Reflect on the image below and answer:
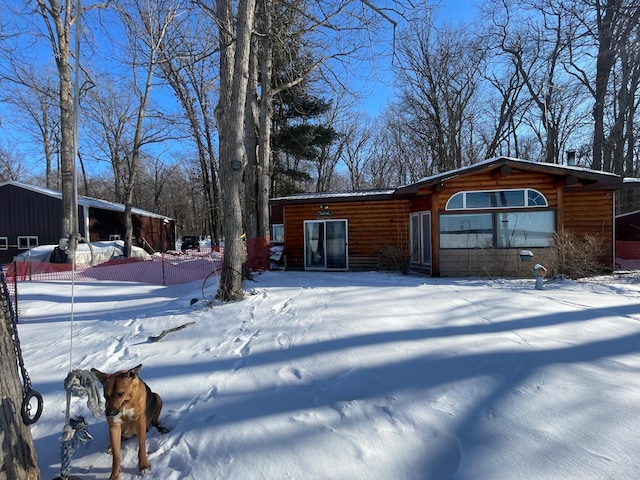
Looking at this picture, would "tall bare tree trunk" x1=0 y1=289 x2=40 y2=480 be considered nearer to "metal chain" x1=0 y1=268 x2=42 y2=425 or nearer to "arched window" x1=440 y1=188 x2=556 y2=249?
"metal chain" x1=0 y1=268 x2=42 y2=425

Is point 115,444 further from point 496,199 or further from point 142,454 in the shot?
point 496,199

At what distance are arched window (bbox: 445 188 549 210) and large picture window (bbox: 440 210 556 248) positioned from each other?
Result: 8.9 inches

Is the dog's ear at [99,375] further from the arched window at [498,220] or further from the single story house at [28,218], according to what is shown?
the single story house at [28,218]

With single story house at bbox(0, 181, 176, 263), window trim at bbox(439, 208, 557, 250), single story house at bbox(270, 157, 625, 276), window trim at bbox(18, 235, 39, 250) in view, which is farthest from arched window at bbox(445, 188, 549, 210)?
window trim at bbox(18, 235, 39, 250)

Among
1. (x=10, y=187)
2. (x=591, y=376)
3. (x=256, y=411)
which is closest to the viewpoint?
(x=256, y=411)

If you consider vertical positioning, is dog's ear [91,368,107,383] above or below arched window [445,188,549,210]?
below

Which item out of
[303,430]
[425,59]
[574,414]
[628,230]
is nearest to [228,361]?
[303,430]

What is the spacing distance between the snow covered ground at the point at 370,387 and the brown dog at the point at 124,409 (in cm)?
13

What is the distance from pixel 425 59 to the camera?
79.7 feet

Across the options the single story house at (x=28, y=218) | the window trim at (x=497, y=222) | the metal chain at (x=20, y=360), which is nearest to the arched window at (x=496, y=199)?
the window trim at (x=497, y=222)

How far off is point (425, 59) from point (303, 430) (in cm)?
→ 2690

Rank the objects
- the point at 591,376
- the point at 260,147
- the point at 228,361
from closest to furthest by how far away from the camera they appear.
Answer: the point at 591,376
the point at 228,361
the point at 260,147

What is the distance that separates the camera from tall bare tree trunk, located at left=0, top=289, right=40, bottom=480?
1688 millimetres

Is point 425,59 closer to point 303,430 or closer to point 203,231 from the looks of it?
point 303,430
